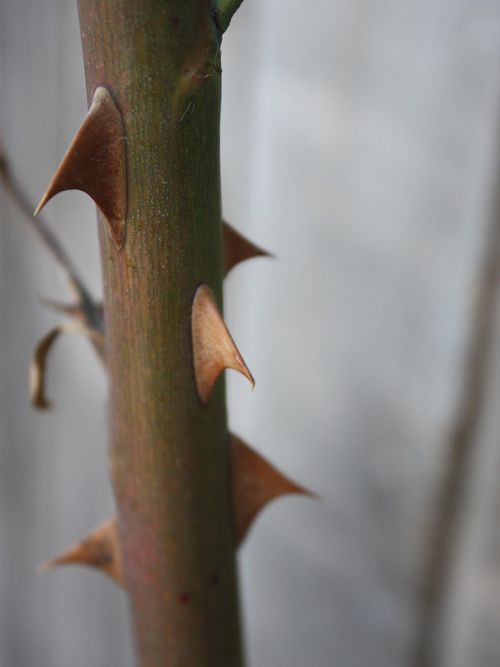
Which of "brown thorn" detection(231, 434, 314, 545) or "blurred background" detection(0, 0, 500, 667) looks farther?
"blurred background" detection(0, 0, 500, 667)

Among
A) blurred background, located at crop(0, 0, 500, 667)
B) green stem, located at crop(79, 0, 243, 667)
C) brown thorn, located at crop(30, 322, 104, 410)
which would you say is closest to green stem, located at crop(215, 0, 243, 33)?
green stem, located at crop(79, 0, 243, 667)

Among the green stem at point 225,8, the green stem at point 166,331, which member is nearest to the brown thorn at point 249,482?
the green stem at point 166,331

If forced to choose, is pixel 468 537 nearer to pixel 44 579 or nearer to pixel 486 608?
pixel 486 608

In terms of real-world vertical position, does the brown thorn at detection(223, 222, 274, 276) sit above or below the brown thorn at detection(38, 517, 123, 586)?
above

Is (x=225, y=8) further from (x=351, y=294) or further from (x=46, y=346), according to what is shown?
(x=351, y=294)

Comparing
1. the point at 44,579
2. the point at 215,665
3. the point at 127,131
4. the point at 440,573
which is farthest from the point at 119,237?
the point at 44,579

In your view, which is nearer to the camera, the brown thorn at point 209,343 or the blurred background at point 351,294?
the brown thorn at point 209,343

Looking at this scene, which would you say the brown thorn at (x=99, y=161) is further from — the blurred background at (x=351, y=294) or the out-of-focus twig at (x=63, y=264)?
the blurred background at (x=351, y=294)

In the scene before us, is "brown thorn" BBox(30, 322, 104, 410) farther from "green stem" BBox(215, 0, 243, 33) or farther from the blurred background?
the blurred background
